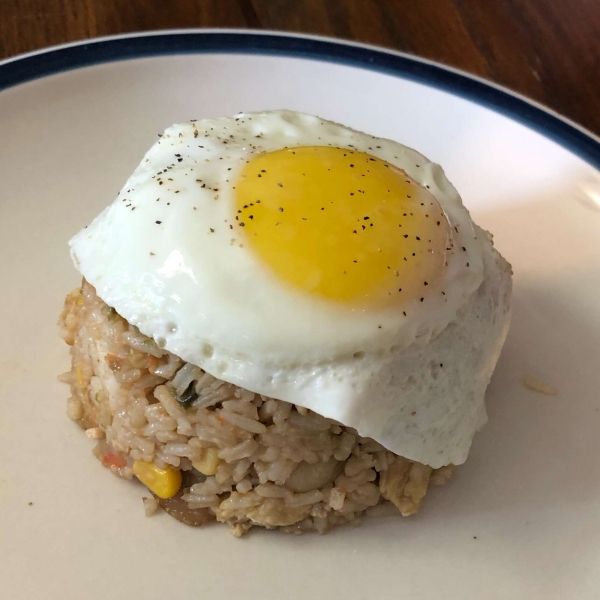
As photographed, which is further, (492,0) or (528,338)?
(492,0)

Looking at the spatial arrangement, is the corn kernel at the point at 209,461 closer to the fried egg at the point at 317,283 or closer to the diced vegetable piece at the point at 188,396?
the diced vegetable piece at the point at 188,396

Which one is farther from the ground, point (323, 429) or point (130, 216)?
point (130, 216)

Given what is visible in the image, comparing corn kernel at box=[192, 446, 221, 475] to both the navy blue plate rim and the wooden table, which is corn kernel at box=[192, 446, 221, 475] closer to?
the navy blue plate rim

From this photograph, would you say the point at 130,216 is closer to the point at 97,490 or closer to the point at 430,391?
the point at 97,490

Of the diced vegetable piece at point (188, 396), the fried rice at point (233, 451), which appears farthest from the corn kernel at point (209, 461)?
the diced vegetable piece at point (188, 396)

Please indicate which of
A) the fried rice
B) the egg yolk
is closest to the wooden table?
the egg yolk

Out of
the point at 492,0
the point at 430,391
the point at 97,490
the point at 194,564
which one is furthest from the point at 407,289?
the point at 492,0
